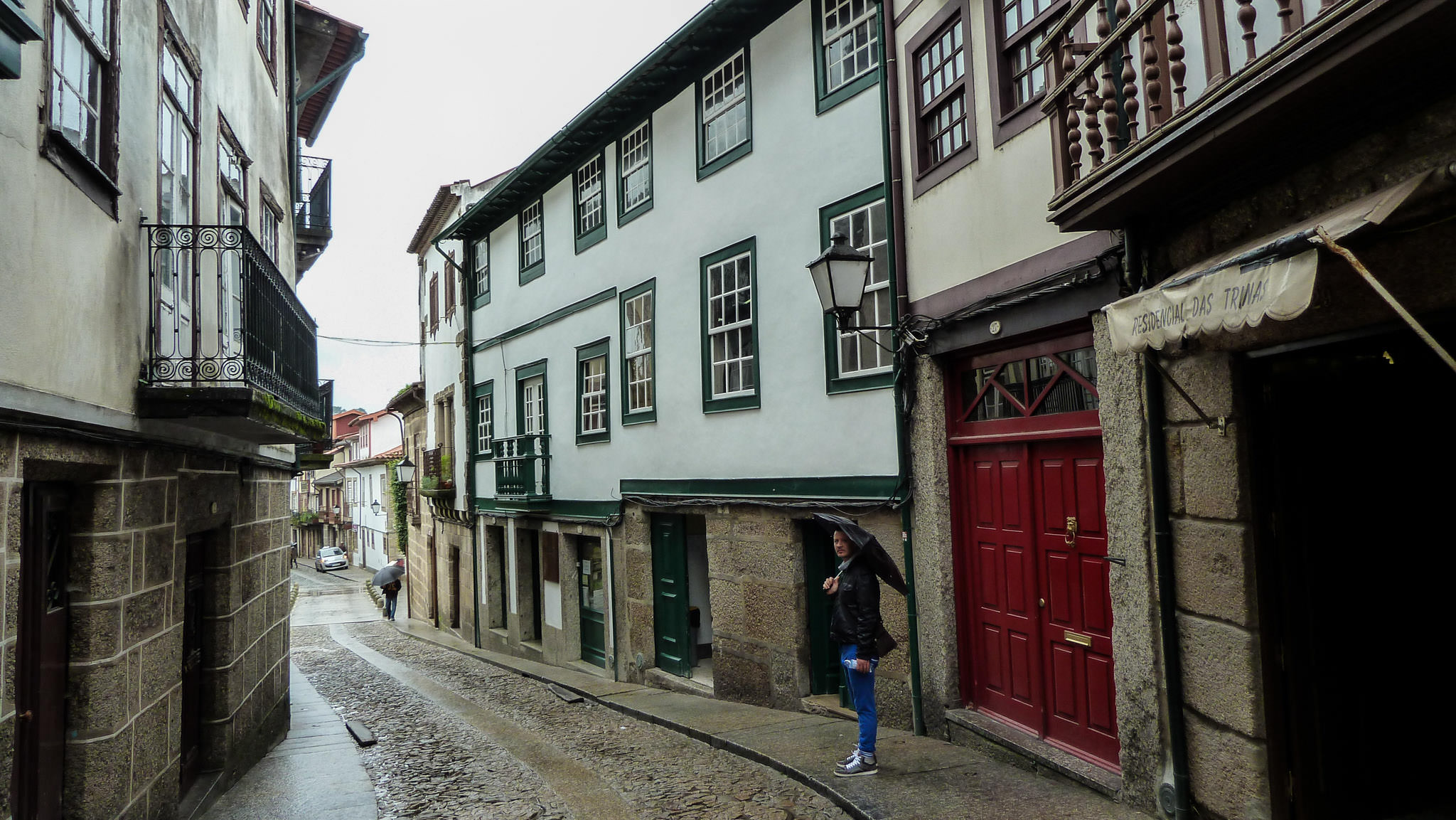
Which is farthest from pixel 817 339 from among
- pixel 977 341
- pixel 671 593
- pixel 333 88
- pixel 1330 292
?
pixel 333 88

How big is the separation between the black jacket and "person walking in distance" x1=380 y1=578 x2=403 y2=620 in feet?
80.9

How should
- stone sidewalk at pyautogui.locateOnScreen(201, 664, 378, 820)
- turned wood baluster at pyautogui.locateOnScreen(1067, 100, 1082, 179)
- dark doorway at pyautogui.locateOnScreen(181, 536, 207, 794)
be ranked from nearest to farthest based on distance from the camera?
turned wood baluster at pyautogui.locateOnScreen(1067, 100, 1082, 179) → stone sidewalk at pyautogui.locateOnScreen(201, 664, 378, 820) → dark doorway at pyautogui.locateOnScreen(181, 536, 207, 794)

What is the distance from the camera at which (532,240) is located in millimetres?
17062

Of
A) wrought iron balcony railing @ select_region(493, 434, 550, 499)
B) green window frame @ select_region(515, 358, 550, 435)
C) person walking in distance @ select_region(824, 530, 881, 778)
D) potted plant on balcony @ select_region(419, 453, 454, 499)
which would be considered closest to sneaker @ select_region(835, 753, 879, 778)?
person walking in distance @ select_region(824, 530, 881, 778)

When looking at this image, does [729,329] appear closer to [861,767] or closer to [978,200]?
[978,200]

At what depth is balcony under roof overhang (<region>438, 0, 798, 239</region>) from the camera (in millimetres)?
10773

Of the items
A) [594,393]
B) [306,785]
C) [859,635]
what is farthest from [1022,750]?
[594,393]

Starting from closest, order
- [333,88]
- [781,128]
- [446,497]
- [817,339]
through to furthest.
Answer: [817,339], [781,128], [333,88], [446,497]

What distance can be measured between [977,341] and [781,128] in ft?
13.1

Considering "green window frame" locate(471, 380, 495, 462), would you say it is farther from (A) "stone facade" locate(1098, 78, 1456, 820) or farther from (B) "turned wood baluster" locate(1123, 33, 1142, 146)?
(B) "turned wood baluster" locate(1123, 33, 1142, 146)

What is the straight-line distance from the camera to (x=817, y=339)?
9.61 m

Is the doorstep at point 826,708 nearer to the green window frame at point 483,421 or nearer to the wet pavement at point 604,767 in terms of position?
the wet pavement at point 604,767

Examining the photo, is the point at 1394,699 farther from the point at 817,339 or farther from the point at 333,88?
the point at 333,88

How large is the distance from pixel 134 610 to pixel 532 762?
152 inches
